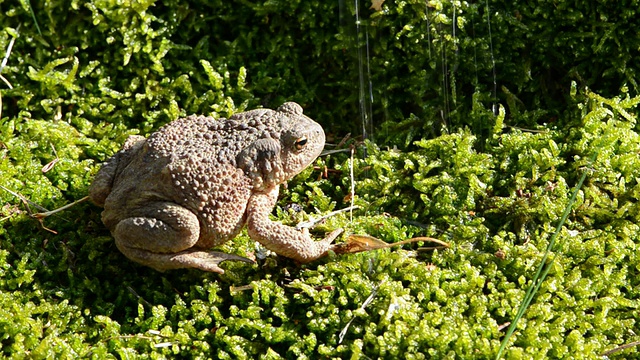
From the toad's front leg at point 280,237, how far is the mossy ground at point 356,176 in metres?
0.12

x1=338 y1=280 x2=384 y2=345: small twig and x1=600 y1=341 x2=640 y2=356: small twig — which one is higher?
x1=338 y1=280 x2=384 y2=345: small twig

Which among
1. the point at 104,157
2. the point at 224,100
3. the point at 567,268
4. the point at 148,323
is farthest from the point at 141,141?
the point at 567,268

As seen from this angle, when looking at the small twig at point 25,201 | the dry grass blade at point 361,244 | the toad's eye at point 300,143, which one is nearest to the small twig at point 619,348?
the dry grass blade at point 361,244

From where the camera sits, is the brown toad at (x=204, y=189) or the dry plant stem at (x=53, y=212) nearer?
the brown toad at (x=204, y=189)

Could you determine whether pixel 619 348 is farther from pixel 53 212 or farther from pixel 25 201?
pixel 25 201

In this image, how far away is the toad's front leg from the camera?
341 centimetres

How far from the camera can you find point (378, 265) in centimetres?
351

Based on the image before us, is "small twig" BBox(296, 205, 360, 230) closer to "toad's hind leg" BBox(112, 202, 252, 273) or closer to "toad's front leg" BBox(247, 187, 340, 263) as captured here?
"toad's front leg" BBox(247, 187, 340, 263)

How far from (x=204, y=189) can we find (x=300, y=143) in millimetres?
590

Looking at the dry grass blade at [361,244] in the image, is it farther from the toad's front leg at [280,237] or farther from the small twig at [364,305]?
the small twig at [364,305]

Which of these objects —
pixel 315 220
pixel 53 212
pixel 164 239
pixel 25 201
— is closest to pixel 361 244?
pixel 315 220

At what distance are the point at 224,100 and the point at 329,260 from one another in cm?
148

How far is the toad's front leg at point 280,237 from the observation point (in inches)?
134

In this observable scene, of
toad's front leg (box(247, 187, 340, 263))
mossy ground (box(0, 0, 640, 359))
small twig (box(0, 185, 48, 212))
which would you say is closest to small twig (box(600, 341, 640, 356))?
mossy ground (box(0, 0, 640, 359))
